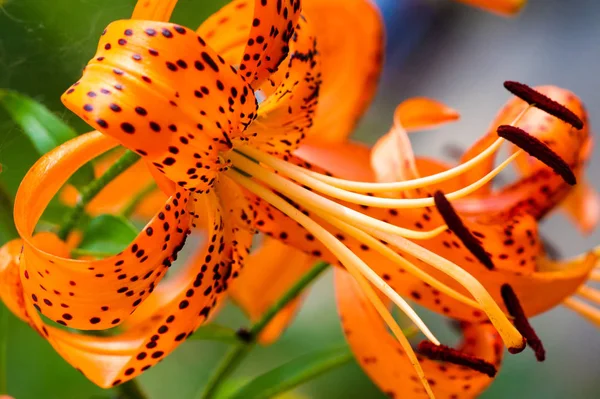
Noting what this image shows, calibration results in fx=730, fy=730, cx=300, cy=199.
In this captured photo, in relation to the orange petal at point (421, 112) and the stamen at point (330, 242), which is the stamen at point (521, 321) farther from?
the orange petal at point (421, 112)

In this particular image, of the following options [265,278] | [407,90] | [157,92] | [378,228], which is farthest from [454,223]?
[407,90]

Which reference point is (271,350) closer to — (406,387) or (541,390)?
(541,390)

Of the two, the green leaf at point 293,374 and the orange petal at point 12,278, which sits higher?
the orange petal at point 12,278

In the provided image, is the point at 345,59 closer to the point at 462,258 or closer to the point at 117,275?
the point at 462,258

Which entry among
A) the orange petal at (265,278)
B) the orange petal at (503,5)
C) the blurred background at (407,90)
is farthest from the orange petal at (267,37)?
the orange petal at (265,278)

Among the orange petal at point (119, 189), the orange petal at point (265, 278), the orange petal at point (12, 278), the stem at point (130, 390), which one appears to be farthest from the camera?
the orange petal at point (265, 278)

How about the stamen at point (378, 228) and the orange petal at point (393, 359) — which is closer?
the stamen at point (378, 228)

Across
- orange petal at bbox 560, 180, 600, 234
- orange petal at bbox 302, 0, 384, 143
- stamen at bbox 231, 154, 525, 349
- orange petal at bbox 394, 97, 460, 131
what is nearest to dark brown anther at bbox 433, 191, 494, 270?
stamen at bbox 231, 154, 525, 349

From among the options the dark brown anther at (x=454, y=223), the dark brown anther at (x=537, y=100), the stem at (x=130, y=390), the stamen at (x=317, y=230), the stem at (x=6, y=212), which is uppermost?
the dark brown anther at (x=537, y=100)
